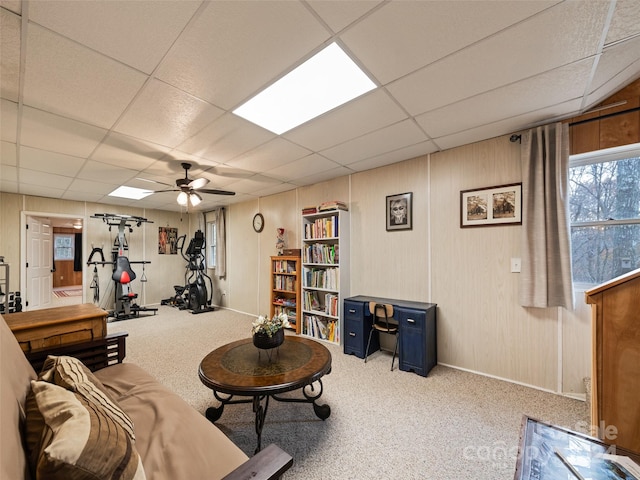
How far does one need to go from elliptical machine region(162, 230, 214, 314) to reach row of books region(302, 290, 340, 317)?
2.92 m

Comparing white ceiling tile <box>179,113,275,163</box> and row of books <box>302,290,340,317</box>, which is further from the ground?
white ceiling tile <box>179,113,275,163</box>

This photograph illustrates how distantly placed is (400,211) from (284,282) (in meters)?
2.29

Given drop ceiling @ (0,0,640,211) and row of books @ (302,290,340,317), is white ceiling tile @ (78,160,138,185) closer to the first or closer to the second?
drop ceiling @ (0,0,640,211)

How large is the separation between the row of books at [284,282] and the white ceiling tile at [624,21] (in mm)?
4024

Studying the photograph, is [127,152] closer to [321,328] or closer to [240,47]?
[240,47]

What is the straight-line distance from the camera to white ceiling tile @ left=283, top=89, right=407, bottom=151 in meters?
2.05

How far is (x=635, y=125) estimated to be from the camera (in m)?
2.04

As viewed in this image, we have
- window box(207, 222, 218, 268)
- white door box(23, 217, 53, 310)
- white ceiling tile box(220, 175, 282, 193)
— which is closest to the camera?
white ceiling tile box(220, 175, 282, 193)

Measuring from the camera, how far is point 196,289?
5.78 m

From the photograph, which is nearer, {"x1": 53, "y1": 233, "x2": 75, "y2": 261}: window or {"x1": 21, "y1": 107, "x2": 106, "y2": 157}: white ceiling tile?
{"x1": 21, "y1": 107, "x2": 106, "y2": 157}: white ceiling tile

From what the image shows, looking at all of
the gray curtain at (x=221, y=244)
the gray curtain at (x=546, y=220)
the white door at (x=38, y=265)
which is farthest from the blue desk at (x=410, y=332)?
the white door at (x=38, y=265)

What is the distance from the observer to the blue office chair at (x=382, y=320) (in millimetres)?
2998

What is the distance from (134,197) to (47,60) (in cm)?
429

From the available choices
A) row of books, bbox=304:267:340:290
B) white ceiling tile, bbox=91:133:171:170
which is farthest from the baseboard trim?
white ceiling tile, bbox=91:133:171:170
